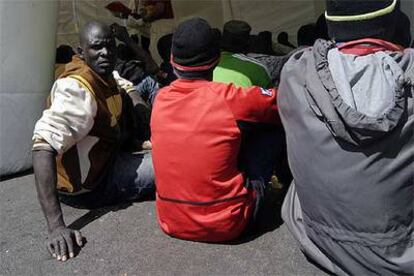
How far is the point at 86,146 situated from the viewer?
107 inches

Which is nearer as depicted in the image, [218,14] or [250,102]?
[250,102]

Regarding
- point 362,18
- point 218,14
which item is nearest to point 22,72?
point 362,18

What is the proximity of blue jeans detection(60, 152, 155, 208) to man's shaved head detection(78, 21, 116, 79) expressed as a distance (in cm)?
54

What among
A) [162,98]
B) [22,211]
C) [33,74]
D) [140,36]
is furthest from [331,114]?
[140,36]

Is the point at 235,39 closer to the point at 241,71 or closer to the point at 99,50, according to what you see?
the point at 241,71

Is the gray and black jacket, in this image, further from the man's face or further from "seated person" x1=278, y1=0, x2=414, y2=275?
the man's face

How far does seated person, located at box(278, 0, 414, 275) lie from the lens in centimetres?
180

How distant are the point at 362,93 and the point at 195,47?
78cm

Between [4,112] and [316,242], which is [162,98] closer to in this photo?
[316,242]

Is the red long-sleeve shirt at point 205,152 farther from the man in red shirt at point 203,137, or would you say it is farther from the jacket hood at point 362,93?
the jacket hood at point 362,93

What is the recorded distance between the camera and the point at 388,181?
1.86 m

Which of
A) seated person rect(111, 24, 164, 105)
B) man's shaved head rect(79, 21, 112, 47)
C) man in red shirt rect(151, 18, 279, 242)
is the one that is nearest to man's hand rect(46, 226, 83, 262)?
man in red shirt rect(151, 18, 279, 242)

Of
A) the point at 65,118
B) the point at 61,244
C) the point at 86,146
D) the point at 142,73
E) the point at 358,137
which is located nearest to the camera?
the point at 358,137

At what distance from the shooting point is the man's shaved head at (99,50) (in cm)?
287
